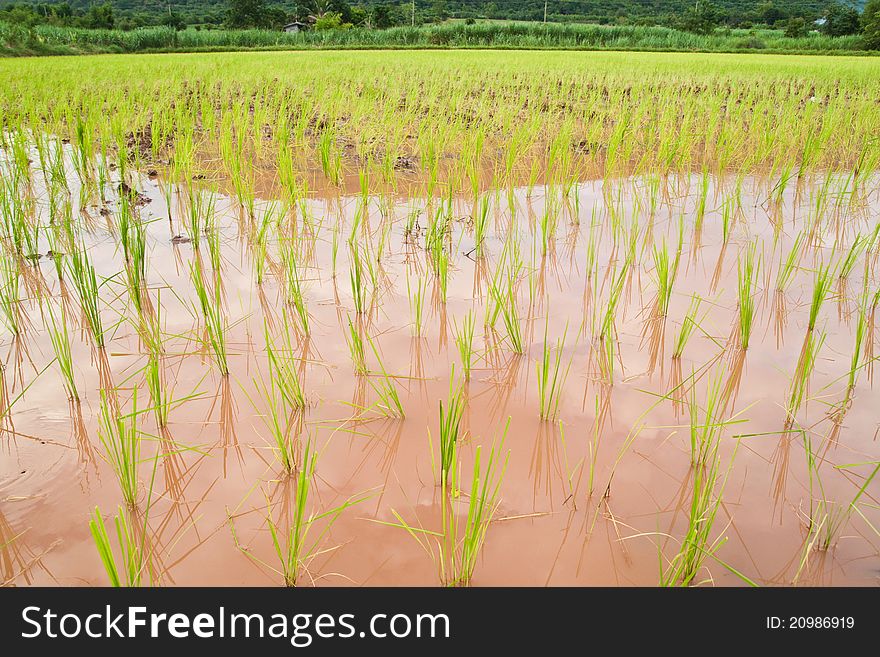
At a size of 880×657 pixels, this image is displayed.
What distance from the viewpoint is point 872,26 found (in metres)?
30.7

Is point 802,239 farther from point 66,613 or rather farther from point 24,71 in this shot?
point 24,71

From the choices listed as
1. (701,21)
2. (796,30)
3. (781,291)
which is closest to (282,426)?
(781,291)

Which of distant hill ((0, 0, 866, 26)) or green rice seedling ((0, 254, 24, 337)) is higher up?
distant hill ((0, 0, 866, 26))

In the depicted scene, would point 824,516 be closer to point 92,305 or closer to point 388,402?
point 388,402

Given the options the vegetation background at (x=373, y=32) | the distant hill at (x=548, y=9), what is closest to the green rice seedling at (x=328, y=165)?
the vegetation background at (x=373, y=32)

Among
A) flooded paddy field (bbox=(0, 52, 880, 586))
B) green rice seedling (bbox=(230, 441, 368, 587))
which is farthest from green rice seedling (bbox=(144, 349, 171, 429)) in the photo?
green rice seedling (bbox=(230, 441, 368, 587))

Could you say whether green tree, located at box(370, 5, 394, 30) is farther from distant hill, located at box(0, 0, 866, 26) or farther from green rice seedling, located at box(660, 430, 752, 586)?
green rice seedling, located at box(660, 430, 752, 586)

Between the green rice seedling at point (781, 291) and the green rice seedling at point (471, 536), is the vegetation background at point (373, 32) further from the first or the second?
the green rice seedling at point (471, 536)

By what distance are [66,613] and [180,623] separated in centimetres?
20

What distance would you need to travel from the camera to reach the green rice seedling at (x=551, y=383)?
1390 millimetres

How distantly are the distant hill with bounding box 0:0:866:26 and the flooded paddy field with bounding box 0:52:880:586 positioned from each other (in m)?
52.2

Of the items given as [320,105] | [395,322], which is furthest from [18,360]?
[320,105]

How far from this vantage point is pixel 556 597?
1.02 m

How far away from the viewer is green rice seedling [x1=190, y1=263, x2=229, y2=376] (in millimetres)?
1646
